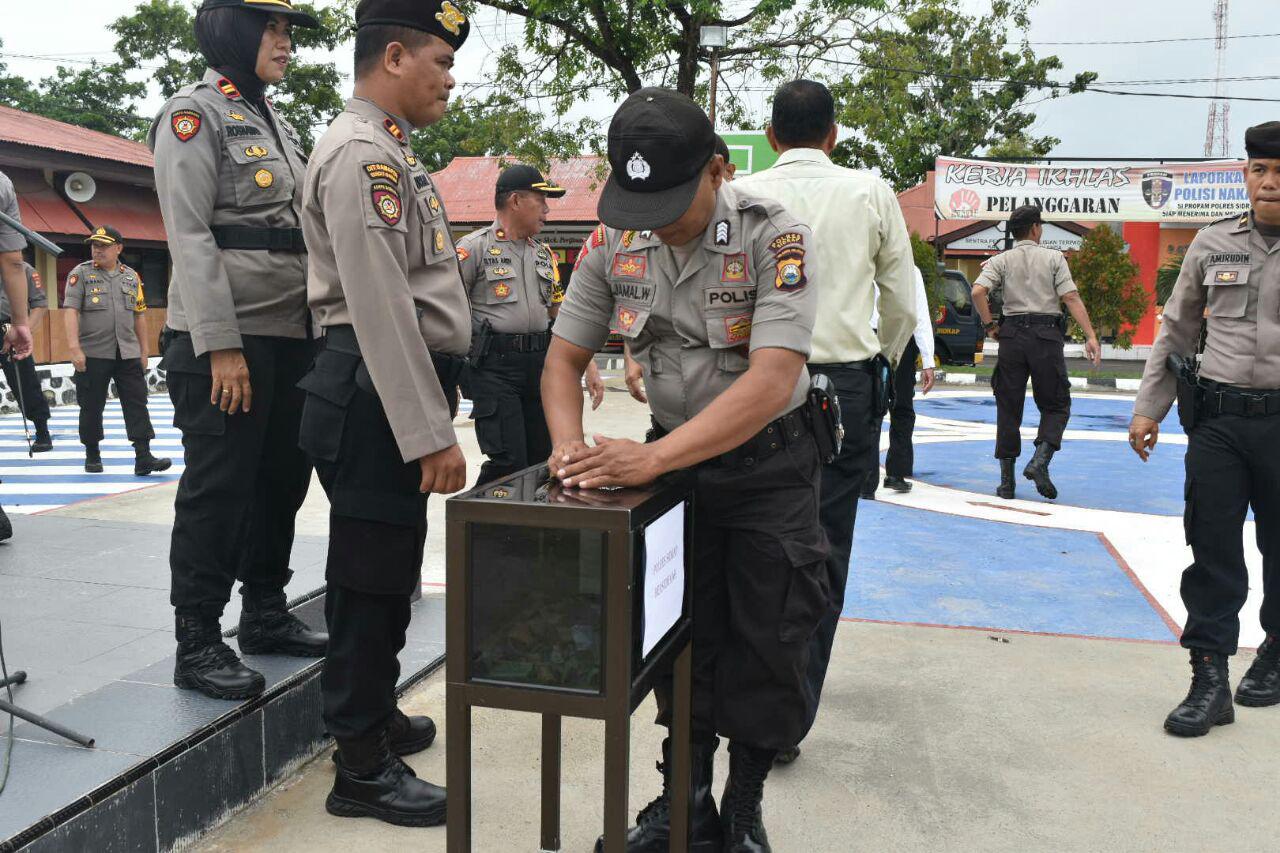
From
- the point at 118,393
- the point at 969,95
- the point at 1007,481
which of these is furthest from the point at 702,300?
the point at 969,95

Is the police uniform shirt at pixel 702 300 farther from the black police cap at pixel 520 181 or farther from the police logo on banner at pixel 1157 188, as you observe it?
the police logo on banner at pixel 1157 188

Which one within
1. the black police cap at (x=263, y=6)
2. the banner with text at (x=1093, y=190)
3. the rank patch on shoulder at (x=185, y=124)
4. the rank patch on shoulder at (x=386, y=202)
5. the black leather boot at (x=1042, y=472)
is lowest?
the black leather boot at (x=1042, y=472)

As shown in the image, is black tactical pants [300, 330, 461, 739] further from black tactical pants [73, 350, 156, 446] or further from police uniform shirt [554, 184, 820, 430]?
black tactical pants [73, 350, 156, 446]

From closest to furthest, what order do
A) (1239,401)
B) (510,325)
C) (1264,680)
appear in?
(1239,401) < (1264,680) < (510,325)

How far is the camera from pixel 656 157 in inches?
82.4

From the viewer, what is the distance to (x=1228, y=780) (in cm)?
300

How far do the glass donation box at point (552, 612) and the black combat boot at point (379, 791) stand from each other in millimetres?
767

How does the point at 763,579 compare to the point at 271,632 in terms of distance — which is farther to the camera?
the point at 271,632

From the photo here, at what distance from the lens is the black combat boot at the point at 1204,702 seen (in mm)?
3299

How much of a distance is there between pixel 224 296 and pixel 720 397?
4.68ft

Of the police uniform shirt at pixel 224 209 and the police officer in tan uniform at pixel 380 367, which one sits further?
the police uniform shirt at pixel 224 209

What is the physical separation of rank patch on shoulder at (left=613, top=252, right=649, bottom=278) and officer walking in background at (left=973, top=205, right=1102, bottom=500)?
18.0 feet

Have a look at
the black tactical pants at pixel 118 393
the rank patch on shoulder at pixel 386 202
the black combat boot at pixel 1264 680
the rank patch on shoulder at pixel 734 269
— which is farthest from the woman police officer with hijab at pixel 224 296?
the black tactical pants at pixel 118 393

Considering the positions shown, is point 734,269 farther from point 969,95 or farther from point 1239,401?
point 969,95
